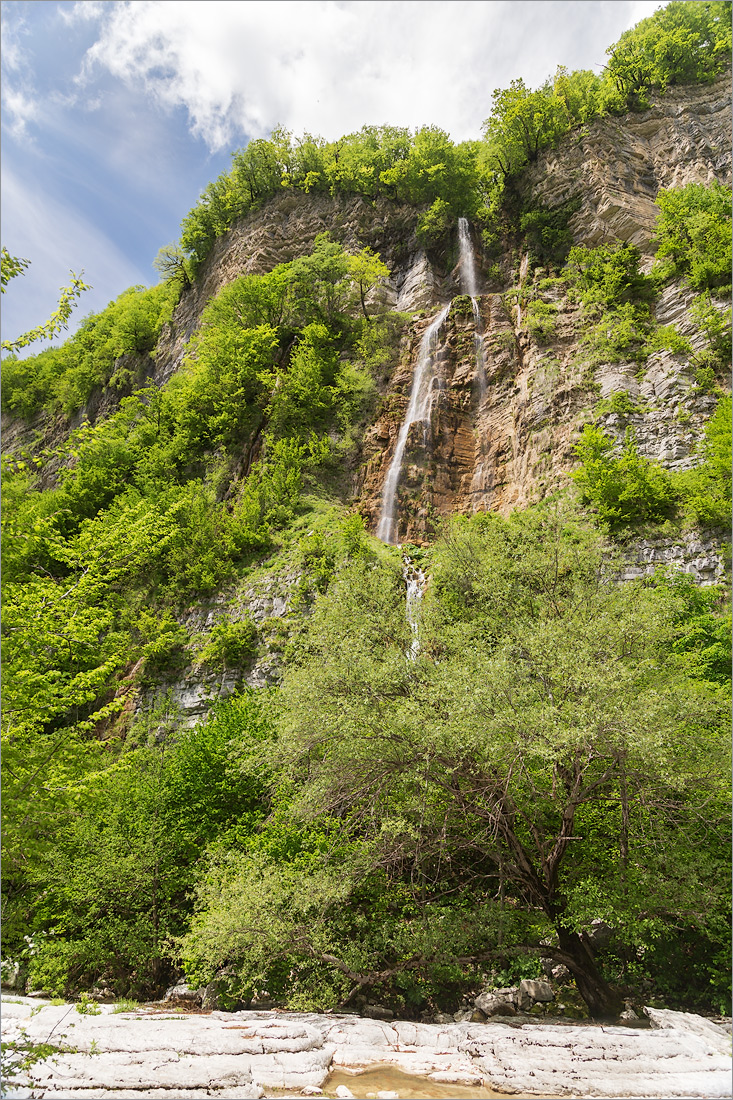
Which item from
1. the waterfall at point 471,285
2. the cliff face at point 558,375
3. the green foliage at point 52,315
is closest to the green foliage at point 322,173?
the waterfall at point 471,285

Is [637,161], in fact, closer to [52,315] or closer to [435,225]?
[435,225]

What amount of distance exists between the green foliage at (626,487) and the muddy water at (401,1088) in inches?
472

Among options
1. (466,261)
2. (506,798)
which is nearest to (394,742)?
(506,798)

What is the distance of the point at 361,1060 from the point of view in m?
5.87

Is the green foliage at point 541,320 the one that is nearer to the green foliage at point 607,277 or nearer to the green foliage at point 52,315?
the green foliage at point 607,277

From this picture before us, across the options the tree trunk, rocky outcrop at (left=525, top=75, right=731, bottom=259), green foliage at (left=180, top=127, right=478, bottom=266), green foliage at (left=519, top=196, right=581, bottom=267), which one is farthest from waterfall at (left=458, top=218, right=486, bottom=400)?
the tree trunk

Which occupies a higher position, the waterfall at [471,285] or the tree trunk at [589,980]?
the waterfall at [471,285]

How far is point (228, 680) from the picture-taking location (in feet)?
53.0

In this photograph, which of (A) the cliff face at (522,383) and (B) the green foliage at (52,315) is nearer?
(B) the green foliage at (52,315)

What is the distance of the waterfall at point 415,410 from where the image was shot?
19984mm

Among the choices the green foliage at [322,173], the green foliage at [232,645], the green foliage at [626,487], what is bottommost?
the green foliage at [232,645]

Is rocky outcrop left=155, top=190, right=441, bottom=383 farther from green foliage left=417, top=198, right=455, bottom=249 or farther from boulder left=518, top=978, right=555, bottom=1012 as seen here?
boulder left=518, top=978, right=555, bottom=1012

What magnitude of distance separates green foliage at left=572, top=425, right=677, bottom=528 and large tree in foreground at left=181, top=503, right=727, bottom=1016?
16.3 feet

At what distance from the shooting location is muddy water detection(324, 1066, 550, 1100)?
5203 millimetres
